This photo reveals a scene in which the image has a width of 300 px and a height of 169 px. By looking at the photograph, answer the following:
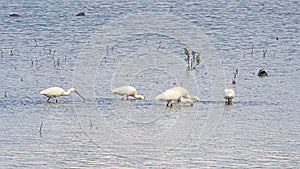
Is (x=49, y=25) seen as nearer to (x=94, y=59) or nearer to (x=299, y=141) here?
(x=94, y=59)

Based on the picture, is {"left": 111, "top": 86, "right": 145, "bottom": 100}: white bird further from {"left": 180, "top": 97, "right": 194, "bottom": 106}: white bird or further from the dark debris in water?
the dark debris in water

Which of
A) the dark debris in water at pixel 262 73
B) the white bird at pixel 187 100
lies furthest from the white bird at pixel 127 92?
the dark debris in water at pixel 262 73

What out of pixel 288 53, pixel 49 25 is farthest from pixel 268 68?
pixel 49 25

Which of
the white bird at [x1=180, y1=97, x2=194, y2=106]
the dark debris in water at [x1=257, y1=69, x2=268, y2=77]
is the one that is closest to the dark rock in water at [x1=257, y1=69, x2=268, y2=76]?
the dark debris in water at [x1=257, y1=69, x2=268, y2=77]

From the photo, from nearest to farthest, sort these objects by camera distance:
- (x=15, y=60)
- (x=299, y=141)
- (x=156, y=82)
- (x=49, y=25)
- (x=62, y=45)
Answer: (x=299, y=141) < (x=156, y=82) < (x=15, y=60) < (x=62, y=45) < (x=49, y=25)

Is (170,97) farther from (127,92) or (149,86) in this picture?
(149,86)

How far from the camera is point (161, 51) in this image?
662 inches

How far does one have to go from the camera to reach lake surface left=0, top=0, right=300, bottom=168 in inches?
353

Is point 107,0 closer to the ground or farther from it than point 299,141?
closer to the ground

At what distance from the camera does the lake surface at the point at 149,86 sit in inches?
353

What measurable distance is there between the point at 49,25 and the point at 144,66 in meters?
6.85

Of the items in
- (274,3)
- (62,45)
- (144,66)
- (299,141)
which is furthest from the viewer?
(274,3)

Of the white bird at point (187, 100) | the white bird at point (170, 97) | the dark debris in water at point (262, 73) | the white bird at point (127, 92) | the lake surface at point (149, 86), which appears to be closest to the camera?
the lake surface at point (149, 86)

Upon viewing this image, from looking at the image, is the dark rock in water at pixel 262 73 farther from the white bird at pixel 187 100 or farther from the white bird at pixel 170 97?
the white bird at pixel 170 97
